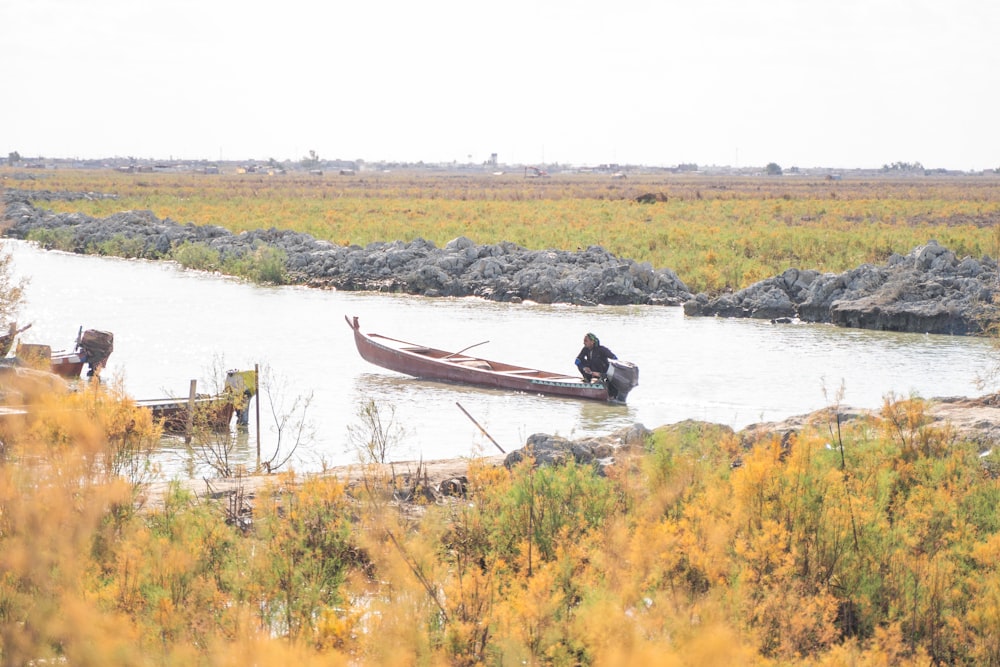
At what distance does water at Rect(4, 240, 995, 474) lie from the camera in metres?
16.9

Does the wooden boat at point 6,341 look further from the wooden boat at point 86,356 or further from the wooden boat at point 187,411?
the wooden boat at point 187,411

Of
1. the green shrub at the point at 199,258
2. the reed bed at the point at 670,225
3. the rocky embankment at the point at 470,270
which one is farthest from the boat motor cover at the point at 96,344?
the green shrub at the point at 199,258

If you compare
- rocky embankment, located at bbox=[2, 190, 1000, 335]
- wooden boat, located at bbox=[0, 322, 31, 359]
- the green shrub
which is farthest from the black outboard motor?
the green shrub

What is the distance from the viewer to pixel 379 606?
6.59 metres

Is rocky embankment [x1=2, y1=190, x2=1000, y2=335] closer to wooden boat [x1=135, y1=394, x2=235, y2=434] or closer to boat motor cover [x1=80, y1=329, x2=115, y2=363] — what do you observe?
boat motor cover [x1=80, y1=329, x2=115, y2=363]

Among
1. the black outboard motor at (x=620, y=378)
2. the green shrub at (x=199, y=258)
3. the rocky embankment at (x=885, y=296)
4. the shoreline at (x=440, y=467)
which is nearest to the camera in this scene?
the shoreline at (x=440, y=467)

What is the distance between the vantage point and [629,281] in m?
31.5

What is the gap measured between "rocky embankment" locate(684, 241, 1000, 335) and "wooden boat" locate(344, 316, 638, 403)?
1029 centimetres

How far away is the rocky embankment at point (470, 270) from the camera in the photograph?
31.5 meters

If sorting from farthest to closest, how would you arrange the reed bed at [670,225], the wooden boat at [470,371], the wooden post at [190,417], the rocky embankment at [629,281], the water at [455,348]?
the reed bed at [670,225] < the rocky embankment at [629,281] < the wooden boat at [470,371] < the water at [455,348] < the wooden post at [190,417]

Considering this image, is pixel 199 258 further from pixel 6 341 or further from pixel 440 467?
pixel 440 467

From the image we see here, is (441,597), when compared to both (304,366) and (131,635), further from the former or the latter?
(304,366)

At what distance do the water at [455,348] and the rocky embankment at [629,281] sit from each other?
77cm

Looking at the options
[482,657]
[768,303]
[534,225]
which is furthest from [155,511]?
[534,225]
